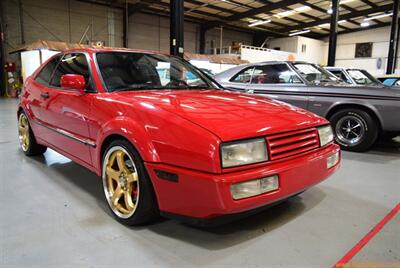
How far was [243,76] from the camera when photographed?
5.11 metres

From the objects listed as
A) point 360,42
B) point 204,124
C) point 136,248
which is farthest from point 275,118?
point 360,42

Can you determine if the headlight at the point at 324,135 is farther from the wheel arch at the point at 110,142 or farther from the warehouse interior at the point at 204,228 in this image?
the wheel arch at the point at 110,142

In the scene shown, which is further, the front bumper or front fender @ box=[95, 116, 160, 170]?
front fender @ box=[95, 116, 160, 170]

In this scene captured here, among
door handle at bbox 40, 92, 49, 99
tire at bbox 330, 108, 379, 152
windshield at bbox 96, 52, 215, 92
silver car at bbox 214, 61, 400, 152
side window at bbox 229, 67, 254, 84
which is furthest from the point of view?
side window at bbox 229, 67, 254, 84

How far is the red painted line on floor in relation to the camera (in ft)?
5.28

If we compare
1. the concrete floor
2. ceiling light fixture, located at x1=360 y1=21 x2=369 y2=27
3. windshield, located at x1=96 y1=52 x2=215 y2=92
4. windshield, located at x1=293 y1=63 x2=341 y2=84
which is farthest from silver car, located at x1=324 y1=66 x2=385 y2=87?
ceiling light fixture, located at x1=360 y1=21 x2=369 y2=27

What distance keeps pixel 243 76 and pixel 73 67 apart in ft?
10.1

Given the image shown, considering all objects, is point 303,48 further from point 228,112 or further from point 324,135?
point 228,112

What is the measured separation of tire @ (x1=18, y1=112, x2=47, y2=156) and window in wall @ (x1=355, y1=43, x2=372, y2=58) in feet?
84.3

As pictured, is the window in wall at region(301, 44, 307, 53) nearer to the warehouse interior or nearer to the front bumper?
the warehouse interior

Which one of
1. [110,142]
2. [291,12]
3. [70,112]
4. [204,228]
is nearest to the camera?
[204,228]

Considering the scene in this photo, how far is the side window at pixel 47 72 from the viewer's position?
305 centimetres

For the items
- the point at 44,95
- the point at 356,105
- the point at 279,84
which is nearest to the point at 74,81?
the point at 44,95

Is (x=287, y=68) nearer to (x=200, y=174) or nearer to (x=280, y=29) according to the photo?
(x=200, y=174)
